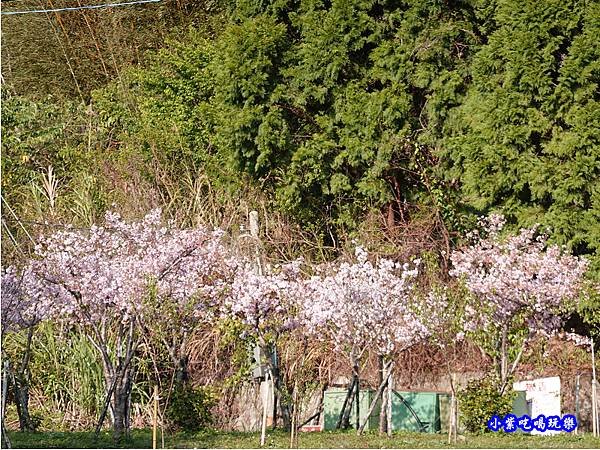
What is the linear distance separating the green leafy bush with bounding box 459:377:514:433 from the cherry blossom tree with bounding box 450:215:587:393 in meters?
0.15

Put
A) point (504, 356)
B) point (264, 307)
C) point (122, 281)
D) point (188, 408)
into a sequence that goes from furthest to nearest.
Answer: point (188, 408)
point (504, 356)
point (264, 307)
point (122, 281)

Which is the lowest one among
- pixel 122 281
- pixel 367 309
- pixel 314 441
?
pixel 314 441

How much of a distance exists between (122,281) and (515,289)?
3.65m

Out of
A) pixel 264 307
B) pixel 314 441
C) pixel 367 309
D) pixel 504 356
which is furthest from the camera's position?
pixel 504 356

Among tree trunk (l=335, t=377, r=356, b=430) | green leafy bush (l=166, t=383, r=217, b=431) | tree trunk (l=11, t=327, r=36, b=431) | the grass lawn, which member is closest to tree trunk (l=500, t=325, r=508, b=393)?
the grass lawn

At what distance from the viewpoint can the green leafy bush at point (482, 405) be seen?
9875 mm

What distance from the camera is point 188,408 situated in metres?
10.5

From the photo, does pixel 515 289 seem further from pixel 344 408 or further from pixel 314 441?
pixel 314 441

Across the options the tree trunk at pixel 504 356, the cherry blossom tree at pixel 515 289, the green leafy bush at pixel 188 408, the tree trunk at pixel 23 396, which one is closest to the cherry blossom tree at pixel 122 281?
the green leafy bush at pixel 188 408

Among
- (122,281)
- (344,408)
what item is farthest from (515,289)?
(122,281)

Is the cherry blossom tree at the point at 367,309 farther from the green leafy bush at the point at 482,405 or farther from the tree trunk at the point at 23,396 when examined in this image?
the tree trunk at the point at 23,396

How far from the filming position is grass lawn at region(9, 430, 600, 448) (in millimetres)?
8742

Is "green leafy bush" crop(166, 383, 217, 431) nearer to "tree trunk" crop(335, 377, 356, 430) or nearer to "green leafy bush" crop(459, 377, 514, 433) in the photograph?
"tree trunk" crop(335, 377, 356, 430)

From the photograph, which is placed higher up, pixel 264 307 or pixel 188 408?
pixel 264 307
